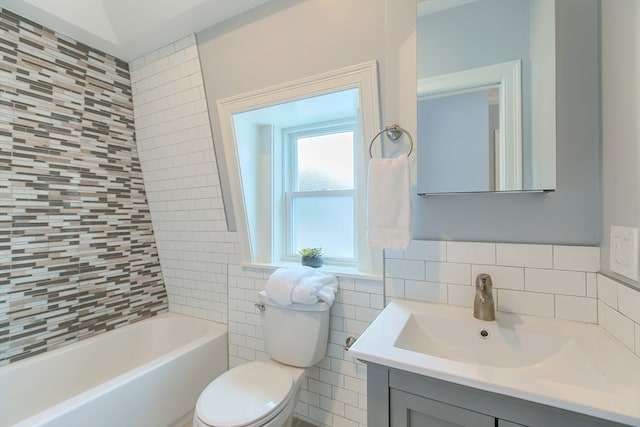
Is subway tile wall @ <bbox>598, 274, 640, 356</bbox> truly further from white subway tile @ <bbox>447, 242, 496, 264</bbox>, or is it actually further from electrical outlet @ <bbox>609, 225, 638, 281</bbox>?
white subway tile @ <bbox>447, 242, 496, 264</bbox>

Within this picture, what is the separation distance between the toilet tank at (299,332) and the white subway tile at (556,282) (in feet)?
2.91

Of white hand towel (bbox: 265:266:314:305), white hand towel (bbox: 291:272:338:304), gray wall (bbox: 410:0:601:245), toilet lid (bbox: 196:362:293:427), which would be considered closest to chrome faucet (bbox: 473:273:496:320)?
gray wall (bbox: 410:0:601:245)

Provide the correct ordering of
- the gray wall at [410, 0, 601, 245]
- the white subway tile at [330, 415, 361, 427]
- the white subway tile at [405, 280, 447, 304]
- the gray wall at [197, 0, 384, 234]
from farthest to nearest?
the white subway tile at [330, 415, 361, 427]
the gray wall at [197, 0, 384, 234]
the white subway tile at [405, 280, 447, 304]
the gray wall at [410, 0, 601, 245]

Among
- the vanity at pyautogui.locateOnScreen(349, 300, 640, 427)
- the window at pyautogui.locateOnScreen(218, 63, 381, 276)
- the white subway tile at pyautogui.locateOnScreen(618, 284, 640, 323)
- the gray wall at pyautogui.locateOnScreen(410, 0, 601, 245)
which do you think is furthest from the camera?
the window at pyautogui.locateOnScreen(218, 63, 381, 276)

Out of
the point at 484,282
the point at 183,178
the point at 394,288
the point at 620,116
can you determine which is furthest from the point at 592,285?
the point at 183,178

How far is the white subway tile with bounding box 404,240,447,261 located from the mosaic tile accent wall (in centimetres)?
206

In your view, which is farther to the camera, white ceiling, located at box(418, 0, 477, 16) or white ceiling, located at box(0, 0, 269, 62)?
white ceiling, located at box(0, 0, 269, 62)

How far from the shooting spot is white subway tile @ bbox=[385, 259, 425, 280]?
125 cm

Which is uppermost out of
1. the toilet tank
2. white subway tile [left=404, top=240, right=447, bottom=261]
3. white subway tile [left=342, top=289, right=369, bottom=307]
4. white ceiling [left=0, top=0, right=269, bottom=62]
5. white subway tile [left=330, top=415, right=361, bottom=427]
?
white ceiling [left=0, top=0, right=269, bottom=62]

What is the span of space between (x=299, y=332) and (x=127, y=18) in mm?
2097

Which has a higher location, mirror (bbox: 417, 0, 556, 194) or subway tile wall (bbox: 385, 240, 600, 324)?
mirror (bbox: 417, 0, 556, 194)

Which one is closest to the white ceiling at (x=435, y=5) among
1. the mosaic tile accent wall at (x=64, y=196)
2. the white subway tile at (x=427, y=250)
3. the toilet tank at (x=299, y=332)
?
the white subway tile at (x=427, y=250)

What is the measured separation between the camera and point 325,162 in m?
2.03

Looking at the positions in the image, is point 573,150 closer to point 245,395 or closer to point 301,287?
point 301,287
